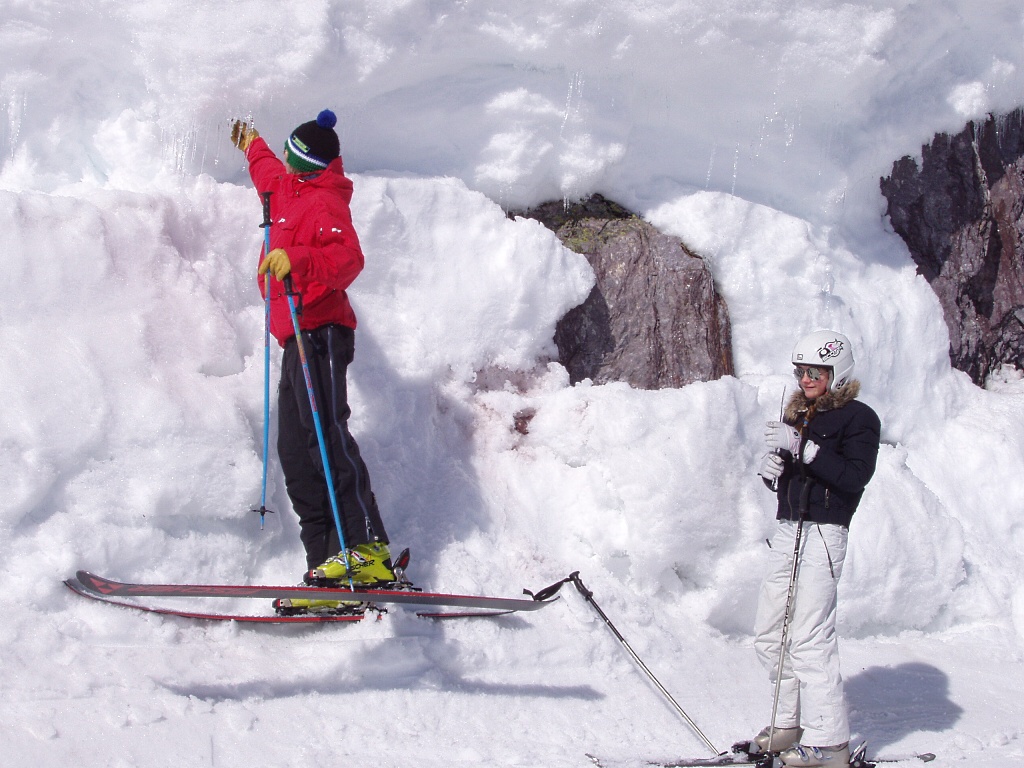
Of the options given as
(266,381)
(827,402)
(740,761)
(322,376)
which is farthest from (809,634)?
(266,381)

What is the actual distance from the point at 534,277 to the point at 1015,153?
16.8 ft

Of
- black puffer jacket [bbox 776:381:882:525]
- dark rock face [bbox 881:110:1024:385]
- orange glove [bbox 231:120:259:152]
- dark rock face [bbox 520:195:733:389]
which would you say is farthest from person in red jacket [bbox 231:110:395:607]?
dark rock face [bbox 881:110:1024:385]

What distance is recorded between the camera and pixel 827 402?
13.8ft

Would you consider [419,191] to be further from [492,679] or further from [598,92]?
[492,679]

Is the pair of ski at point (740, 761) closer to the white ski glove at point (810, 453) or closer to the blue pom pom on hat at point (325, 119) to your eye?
the white ski glove at point (810, 453)

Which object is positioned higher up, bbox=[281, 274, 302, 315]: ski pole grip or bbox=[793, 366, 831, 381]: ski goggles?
bbox=[281, 274, 302, 315]: ski pole grip

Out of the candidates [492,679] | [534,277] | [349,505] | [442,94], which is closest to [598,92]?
[442,94]

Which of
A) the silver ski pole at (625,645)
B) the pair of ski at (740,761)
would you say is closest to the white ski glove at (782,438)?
the silver ski pole at (625,645)

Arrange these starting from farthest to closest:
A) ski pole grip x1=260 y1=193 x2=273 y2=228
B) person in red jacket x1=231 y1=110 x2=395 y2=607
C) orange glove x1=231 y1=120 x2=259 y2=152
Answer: orange glove x1=231 y1=120 x2=259 y2=152 → ski pole grip x1=260 y1=193 x2=273 y2=228 → person in red jacket x1=231 y1=110 x2=395 y2=607

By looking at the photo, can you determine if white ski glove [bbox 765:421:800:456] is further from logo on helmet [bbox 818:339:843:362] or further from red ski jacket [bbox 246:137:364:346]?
red ski jacket [bbox 246:137:364:346]

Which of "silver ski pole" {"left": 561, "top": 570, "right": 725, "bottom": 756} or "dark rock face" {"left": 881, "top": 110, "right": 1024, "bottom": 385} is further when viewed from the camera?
"dark rock face" {"left": 881, "top": 110, "right": 1024, "bottom": 385}

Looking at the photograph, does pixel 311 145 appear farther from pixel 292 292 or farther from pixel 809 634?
pixel 809 634

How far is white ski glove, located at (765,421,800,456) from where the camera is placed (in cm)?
404

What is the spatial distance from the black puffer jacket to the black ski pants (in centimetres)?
196
